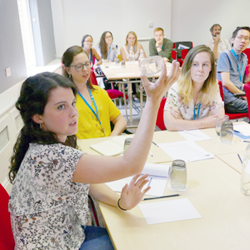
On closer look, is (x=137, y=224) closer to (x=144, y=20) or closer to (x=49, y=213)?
(x=49, y=213)

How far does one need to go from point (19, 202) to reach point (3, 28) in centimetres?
274

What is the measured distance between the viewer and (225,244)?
2.79 ft

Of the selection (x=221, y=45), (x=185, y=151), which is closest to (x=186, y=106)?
(x=185, y=151)

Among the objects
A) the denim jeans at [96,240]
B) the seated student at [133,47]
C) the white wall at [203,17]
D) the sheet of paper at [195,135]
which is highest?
the white wall at [203,17]

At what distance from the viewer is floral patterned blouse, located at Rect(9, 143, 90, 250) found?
0.91 metres

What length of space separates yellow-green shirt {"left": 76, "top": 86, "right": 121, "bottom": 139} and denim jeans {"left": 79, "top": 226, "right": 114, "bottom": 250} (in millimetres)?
1009

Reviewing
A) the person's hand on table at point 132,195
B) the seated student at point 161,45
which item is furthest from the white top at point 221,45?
the person's hand on table at point 132,195

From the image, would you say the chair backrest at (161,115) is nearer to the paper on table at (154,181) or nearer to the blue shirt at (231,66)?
the paper on table at (154,181)

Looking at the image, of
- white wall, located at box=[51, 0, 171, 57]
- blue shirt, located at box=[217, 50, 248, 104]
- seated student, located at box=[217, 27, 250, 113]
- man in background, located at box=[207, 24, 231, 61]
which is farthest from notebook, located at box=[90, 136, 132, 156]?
man in background, located at box=[207, 24, 231, 61]

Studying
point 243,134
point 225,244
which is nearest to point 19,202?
point 225,244

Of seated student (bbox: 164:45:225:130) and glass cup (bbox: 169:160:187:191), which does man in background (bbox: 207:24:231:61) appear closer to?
seated student (bbox: 164:45:225:130)

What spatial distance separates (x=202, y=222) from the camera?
0.96m

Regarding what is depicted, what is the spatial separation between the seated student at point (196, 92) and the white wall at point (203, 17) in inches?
226

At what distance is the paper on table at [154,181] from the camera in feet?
3.92
